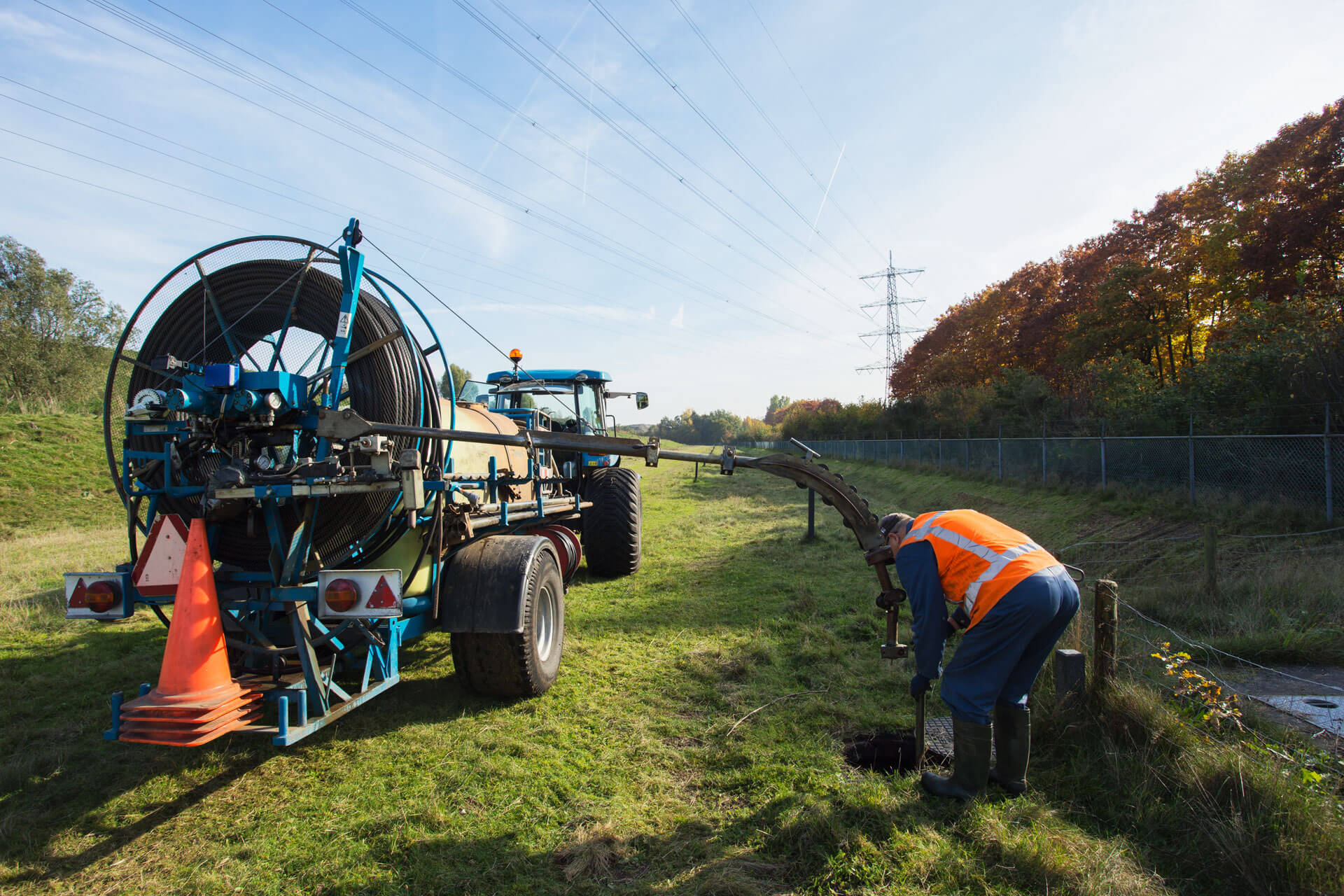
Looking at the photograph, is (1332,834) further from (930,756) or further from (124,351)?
(124,351)

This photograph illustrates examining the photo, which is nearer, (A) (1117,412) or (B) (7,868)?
(B) (7,868)

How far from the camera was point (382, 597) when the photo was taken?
3.48 m

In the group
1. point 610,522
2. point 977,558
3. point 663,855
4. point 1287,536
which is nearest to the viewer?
point 663,855

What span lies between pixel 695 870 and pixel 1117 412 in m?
16.1

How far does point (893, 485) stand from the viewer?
75.7 feet

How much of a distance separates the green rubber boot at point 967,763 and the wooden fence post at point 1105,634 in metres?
1.13

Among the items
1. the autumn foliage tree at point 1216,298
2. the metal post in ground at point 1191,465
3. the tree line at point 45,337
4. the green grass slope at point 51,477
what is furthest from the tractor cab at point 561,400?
the tree line at point 45,337

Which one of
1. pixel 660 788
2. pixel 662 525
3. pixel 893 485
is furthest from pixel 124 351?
pixel 893 485

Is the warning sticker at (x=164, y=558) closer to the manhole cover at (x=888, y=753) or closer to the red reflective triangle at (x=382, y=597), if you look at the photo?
the red reflective triangle at (x=382, y=597)

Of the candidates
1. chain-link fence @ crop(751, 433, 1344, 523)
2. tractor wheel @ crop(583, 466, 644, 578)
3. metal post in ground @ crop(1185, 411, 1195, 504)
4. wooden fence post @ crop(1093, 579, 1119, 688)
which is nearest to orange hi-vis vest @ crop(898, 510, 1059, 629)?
wooden fence post @ crop(1093, 579, 1119, 688)

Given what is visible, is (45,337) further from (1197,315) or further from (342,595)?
(1197,315)

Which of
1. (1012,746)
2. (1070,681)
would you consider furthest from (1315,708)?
(1012,746)

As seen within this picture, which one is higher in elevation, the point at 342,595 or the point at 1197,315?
the point at 1197,315

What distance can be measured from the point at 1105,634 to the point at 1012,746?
1083mm
